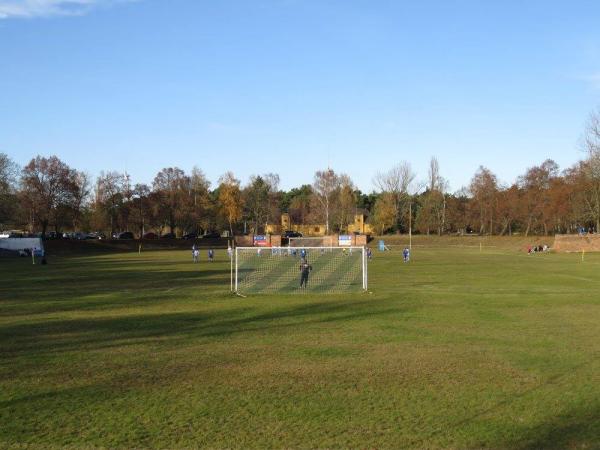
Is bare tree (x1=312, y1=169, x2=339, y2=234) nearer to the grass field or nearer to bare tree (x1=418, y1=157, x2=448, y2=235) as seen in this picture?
bare tree (x1=418, y1=157, x2=448, y2=235)

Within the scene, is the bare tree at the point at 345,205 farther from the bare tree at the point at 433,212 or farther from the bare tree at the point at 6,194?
the bare tree at the point at 6,194

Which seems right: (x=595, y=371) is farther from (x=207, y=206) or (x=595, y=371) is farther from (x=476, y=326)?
(x=207, y=206)

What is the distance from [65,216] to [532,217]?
243ft

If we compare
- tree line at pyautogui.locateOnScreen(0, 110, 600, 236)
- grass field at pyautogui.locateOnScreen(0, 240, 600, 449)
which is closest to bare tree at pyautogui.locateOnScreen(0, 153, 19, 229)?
tree line at pyautogui.locateOnScreen(0, 110, 600, 236)

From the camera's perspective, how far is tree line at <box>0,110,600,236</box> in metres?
83.1

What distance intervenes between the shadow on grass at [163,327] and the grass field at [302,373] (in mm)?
64

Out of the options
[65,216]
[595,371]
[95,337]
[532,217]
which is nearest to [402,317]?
[595,371]

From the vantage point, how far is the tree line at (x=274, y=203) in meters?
83.1

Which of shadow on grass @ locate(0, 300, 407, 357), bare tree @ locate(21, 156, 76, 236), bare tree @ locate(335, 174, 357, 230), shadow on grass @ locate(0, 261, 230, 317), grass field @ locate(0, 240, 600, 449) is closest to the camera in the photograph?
grass field @ locate(0, 240, 600, 449)

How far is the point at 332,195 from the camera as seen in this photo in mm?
122062

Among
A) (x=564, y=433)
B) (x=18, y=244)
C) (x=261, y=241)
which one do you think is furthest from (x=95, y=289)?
(x=261, y=241)

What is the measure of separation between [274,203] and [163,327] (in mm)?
106011

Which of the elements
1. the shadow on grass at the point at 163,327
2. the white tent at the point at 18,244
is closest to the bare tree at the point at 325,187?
the white tent at the point at 18,244

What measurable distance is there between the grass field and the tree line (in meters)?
65.0
